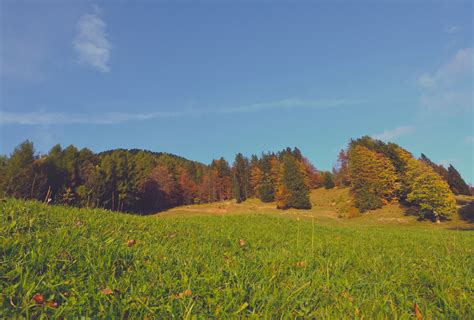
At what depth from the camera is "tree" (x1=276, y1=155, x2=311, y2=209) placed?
6038 centimetres

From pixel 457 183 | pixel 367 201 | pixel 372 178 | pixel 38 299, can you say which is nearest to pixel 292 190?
pixel 367 201

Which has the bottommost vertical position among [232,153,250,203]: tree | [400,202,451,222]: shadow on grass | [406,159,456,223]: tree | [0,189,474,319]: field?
[400,202,451,222]: shadow on grass

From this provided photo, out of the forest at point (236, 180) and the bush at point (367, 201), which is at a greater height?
the forest at point (236, 180)

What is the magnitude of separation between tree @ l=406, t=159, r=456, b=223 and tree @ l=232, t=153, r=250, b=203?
5239 cm

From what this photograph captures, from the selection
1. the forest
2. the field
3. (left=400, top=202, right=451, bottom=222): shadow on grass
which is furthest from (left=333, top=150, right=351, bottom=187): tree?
the field

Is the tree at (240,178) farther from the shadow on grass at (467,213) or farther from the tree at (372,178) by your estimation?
the shadow on grass at (467,213)

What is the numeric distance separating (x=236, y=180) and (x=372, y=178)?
47.0m

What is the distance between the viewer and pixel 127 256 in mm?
3105

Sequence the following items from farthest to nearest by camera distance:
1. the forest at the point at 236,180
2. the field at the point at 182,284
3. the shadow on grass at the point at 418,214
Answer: the shadow on grass at the point at 418,214 → the forest at the point at 236,180 → the field at the point at 182,284

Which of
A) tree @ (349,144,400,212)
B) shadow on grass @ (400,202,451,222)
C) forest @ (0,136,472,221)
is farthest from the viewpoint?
tree @ (349,144,400,212)

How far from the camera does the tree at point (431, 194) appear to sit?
37.0m

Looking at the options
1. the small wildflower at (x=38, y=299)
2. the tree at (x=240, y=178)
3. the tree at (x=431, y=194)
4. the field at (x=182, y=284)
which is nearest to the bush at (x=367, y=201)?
the tree at (x=431, y=194)

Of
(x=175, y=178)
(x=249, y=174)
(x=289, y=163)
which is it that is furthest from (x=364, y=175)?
(x=175, y=178)

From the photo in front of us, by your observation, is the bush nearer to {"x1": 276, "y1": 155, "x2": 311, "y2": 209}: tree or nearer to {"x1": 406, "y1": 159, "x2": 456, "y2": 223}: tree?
{"x1": 406, "y1": 159, "x2": 456, "y2": 223}: tree
